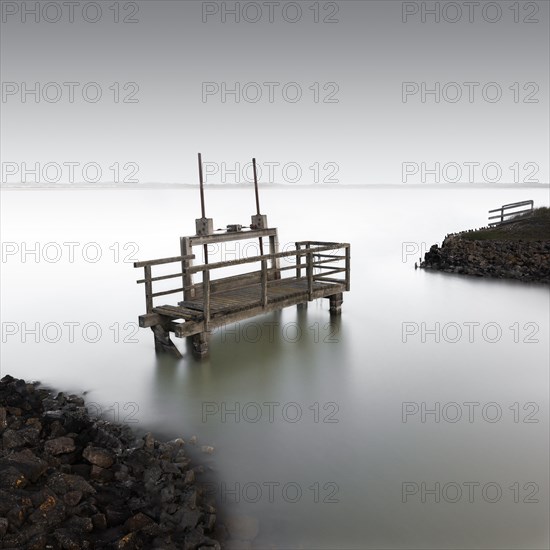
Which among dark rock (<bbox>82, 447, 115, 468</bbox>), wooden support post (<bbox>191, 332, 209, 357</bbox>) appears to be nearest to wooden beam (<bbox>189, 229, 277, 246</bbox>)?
wooden support post (<bbox>191, 332, 209, 357</bbox>)

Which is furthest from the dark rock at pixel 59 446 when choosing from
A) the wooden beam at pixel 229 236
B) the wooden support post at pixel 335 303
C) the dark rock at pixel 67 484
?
the wooden support post at pixel 335 303

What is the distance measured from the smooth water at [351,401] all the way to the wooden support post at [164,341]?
218 mm

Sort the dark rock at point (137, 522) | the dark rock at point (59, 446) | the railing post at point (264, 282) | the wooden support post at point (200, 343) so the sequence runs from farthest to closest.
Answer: the railing post at point (264, 282), the wooden support post at point (200, 343), the dark rock at point (59, 446), the dark rock at point (137, 522)

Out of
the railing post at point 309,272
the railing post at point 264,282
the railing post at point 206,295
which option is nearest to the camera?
the railing post at point 206,295

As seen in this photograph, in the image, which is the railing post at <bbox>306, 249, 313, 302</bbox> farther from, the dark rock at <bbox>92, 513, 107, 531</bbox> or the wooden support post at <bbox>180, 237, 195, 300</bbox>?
the dark rock at <bbox>92, 513, 107, 531</bbox>

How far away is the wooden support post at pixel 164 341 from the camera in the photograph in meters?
11.8

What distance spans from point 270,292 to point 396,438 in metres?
6.32

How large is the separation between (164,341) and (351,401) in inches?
180

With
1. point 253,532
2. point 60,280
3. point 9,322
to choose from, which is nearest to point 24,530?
point 253,532

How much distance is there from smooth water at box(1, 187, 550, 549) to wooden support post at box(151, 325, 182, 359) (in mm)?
218

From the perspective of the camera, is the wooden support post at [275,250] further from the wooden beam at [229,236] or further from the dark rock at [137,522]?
the dark rock at [137,522]

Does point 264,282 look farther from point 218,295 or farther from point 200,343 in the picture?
point 200,343

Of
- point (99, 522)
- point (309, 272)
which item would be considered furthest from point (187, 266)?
point (99, 522)

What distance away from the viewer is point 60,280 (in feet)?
80.9
